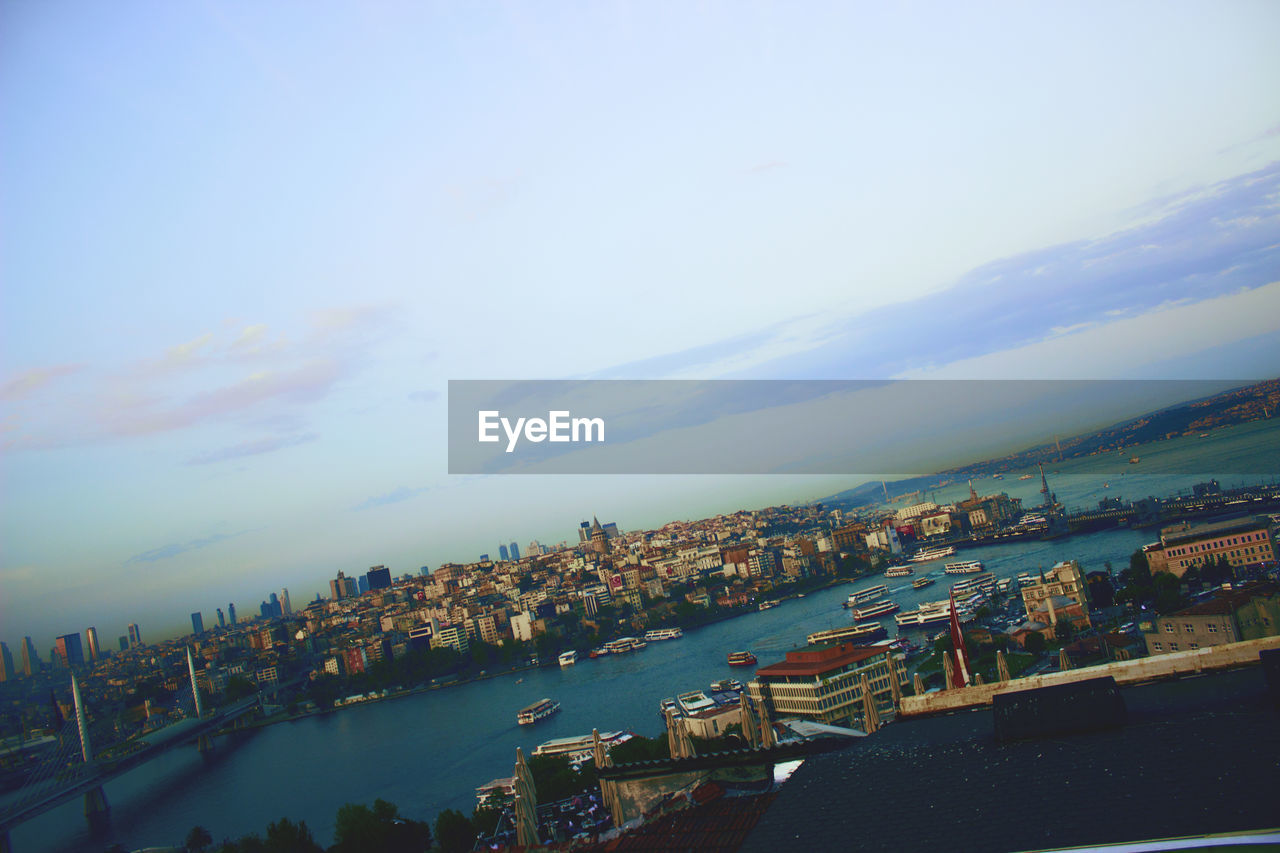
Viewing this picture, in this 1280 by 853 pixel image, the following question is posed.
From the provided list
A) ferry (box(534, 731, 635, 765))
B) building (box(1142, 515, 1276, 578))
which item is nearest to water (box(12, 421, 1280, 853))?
ferry (box(534, 731, 635, 765))

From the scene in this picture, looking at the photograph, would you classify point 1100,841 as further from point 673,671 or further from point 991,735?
point 673,671

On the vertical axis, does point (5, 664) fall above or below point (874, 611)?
above

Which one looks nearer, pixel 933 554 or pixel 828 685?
pixel 828 685

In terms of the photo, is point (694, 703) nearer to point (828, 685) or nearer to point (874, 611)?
point (828, 685)

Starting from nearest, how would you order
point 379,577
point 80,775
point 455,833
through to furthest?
point 455,833 → point 80,775 → point 379,577

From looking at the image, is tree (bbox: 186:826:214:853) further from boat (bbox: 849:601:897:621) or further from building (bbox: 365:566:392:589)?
building (bbox: 365:566:392:589)

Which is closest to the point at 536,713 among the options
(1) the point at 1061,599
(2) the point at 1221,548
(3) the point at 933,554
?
(1) the point at 1061,599

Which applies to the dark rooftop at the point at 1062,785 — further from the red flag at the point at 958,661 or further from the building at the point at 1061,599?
the building at the point at 1061,599
